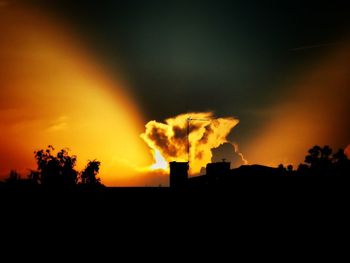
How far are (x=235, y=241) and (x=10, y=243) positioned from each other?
967 cm

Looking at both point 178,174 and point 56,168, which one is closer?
point 178,174

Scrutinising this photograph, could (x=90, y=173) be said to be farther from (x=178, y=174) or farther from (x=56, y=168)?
(x=178, y=174)

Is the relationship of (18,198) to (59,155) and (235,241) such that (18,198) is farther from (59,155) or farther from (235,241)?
(59,155)

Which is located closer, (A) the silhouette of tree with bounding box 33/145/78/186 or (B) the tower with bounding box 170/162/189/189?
(B) the tower with bounding box 170/162/189/189

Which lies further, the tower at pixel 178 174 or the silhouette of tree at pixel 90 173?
the silhouette of tree at pixel 90 173

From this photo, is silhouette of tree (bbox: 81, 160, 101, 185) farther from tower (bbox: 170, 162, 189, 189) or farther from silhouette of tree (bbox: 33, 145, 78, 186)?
tower (bbox: 170, 162, 189, 189)

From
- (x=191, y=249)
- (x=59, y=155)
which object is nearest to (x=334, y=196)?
(x=191, y=249)

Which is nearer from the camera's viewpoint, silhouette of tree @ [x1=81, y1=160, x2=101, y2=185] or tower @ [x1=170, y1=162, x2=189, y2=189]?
tower @ [x1=170, y1=162, x2=189, y2=189]

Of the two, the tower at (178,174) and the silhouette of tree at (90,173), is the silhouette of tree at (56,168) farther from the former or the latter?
the tower at (178,174)

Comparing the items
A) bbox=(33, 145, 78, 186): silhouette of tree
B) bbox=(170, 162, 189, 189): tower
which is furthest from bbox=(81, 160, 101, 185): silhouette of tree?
bbox=(170, 162, 189, 189): tower

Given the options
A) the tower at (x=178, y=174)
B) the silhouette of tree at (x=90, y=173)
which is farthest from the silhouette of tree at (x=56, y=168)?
the tower at (x=178, y=174)

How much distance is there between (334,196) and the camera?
19.0m

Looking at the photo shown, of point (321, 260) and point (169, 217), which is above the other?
point (169, 217)

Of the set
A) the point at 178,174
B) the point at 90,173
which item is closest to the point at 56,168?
the point at 90,173
